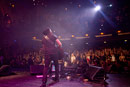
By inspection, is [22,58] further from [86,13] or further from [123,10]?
[123,10]

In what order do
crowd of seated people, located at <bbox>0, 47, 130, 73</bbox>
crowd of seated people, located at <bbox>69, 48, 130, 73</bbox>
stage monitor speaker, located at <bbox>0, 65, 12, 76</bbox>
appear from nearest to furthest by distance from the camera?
stage monitor speaker, located at <bbox>0, 65, 12, 76</bbox>, crowd of seated people, located at <bbox>69, 48, 130, 73</bbox>, crowd of seated people, located at <bbox>0, 47, 130, 73</bbox>

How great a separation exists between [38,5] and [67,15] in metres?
4.37

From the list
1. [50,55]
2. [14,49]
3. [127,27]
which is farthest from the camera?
[14,49]

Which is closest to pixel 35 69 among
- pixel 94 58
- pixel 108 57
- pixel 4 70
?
pixel 4 70

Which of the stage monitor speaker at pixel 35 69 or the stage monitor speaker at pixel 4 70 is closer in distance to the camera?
the stage monitor speaker at pixel 4 70

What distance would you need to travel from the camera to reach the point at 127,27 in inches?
485

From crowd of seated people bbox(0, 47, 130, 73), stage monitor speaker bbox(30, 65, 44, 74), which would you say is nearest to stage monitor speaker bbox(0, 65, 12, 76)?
stage monitor speaker bbox(30, 65, 44, 74)

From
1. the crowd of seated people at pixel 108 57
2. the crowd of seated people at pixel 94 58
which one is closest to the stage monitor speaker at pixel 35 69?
the crowd of seated people at pixel 94 58

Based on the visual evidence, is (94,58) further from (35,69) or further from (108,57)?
(35,69)

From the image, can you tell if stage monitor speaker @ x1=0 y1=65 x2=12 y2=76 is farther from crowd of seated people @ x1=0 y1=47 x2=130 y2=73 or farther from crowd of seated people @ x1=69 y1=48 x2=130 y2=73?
crowd of seated people @ x1=69 y1=48 x2=130 y2=73

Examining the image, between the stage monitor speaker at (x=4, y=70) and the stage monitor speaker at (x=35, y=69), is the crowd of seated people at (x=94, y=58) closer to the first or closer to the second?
the stage monitor speaker at (x=35, y=69)

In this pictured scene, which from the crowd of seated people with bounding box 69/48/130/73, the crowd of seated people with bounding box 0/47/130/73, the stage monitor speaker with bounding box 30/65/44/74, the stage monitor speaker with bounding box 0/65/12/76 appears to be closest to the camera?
the stage monitor speaker with bounding box 0/65/12/76

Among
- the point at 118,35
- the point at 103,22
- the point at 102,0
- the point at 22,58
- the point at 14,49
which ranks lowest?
the point at 22,58

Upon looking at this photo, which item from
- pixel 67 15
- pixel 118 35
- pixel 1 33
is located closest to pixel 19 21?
pixel 1 33
